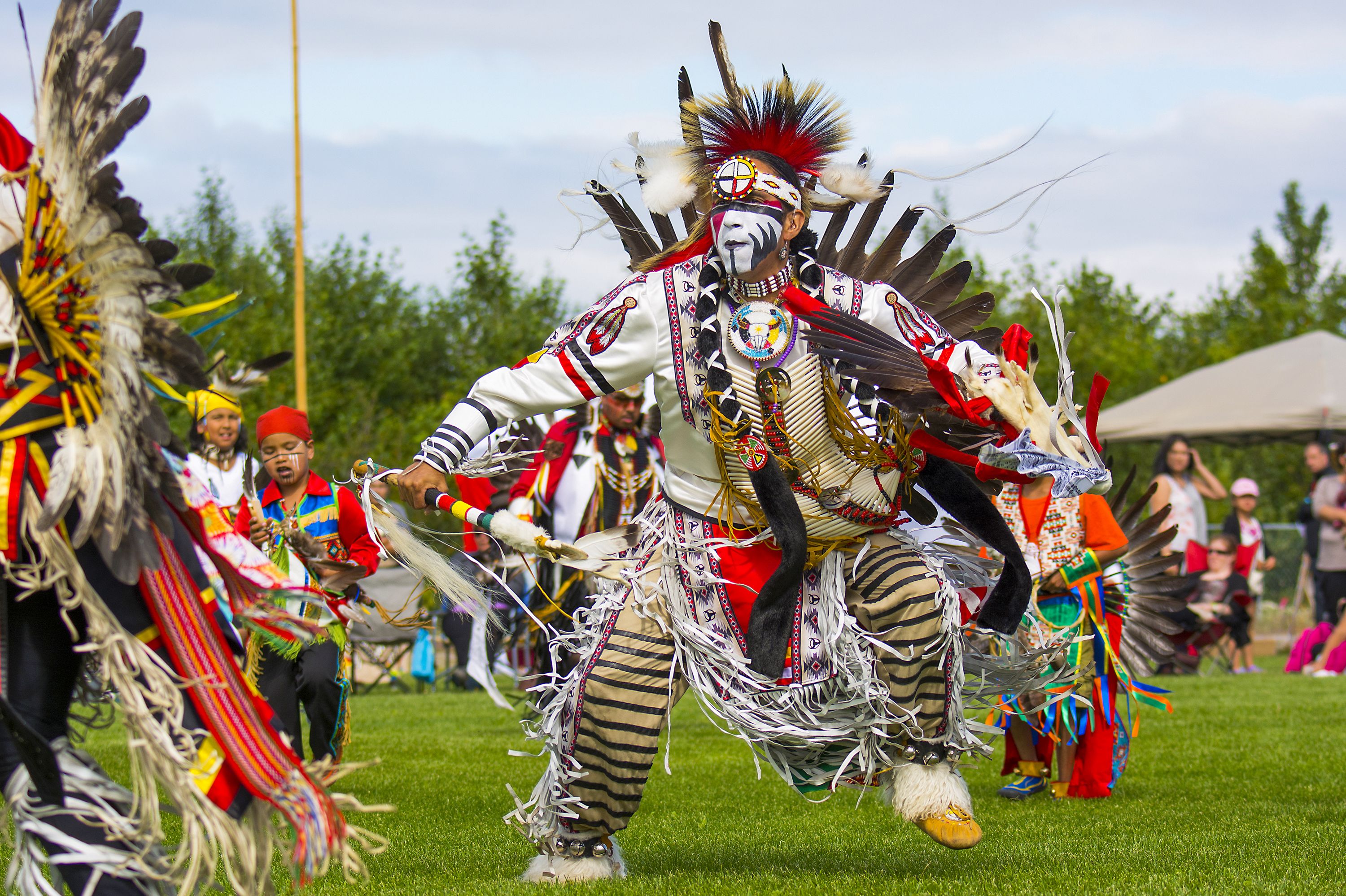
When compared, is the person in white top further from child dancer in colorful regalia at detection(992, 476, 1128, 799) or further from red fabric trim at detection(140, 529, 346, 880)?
child dancer in colorful regalia at detection(992, 476, 1128, 799)

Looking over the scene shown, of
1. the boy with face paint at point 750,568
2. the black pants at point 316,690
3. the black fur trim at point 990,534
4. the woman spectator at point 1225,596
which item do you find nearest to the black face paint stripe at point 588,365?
the boy with face paint at point 750,568

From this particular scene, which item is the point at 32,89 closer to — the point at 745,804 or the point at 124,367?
the point at 124,367

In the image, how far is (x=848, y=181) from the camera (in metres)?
4.09

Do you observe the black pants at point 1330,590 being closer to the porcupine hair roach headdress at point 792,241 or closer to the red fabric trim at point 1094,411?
the porcupine hair roach headdress at point 792,241

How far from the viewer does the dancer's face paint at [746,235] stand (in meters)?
3.73

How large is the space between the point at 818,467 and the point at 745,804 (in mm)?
2009

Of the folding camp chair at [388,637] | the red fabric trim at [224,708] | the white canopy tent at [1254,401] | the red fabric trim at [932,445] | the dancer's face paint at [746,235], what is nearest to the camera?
the red fabric trim at [224,708]

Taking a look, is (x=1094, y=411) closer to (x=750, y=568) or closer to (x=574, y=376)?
(x=750, y=568)

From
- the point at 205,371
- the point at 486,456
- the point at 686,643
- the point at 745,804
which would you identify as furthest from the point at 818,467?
the point at 745,804

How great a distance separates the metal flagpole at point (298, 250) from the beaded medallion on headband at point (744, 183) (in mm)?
10248

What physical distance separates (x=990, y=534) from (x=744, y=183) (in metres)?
1.15

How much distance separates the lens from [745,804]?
5340mm

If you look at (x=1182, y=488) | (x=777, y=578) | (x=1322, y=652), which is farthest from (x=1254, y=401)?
(x=777, y=578)

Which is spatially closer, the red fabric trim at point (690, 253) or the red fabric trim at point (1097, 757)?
the red fabric trim at point (690, 253)
